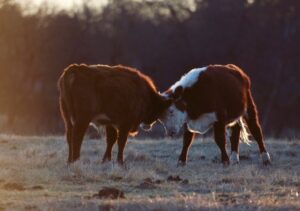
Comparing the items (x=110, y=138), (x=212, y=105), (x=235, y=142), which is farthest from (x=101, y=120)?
(x=235, y=142)

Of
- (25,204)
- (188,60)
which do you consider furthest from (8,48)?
(25,204)

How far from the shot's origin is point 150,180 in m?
13.6

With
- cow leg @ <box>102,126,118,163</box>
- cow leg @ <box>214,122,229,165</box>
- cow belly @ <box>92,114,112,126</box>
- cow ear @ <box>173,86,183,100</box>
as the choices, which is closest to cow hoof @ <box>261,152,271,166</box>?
cow leg @ <box>214,122,229,165</box>

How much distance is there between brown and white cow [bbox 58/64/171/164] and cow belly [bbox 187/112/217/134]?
101cm

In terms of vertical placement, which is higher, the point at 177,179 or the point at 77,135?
the point at 77,135

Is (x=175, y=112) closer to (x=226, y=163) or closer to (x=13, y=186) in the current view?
(x=226, y=163)

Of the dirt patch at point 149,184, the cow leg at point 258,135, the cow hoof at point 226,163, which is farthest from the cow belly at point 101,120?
the cow leg at point 258,135

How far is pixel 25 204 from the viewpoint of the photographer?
35.1 feet

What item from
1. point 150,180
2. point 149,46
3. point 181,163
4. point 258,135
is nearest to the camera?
point 150,180

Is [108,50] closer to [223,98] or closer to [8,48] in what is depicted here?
[8,48]

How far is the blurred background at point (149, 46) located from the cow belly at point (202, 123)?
23.1 m

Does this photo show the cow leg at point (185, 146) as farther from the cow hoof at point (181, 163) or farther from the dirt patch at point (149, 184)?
the dirt patch at point (149, 184)

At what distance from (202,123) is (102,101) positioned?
2.18m

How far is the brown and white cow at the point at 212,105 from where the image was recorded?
56.2 feet
